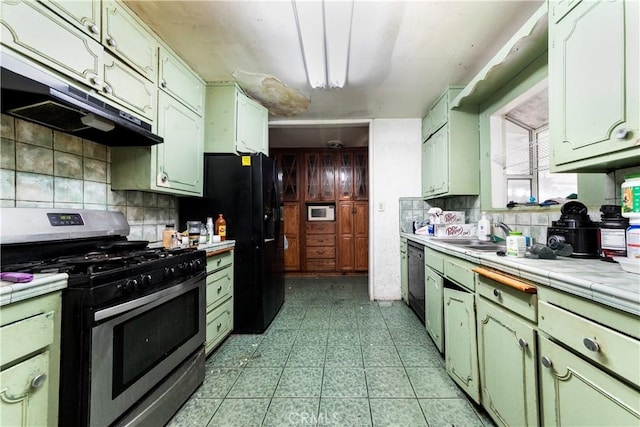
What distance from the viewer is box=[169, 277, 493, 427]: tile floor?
1.29 meters

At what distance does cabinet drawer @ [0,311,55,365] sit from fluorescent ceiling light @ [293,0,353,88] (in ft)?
6.16

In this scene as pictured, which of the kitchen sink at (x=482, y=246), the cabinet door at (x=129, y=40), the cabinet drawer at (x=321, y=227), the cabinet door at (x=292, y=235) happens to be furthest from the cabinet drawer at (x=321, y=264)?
the cabinet door at (x=129, y=40)

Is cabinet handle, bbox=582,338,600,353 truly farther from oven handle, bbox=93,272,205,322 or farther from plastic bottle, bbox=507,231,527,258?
oven handle, bbox=93,272,205,322

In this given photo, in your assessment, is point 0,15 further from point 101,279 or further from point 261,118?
point 261,118

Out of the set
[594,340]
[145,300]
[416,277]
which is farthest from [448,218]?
[145,300]

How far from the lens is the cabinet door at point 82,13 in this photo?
109cm

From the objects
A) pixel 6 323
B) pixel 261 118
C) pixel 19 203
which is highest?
pixel 261 118

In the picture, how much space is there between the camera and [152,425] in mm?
1143

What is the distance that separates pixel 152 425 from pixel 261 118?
8.43 ft

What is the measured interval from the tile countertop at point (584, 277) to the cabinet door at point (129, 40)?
233 cm

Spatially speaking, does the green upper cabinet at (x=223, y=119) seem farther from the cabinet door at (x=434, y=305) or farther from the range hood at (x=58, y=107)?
the cabinet door at (x=434, y=305)

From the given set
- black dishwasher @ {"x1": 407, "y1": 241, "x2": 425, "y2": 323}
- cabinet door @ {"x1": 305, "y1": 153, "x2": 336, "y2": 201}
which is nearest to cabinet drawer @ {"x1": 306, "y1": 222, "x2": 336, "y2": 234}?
cabinet door @ {"x1": 305, "y1": 153, "x2": 336, "y2": 201}

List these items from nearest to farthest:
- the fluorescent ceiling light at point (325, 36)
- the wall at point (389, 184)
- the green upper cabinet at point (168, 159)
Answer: the fluorescent ceiling light at point (325, 36) → the green upper cabinet at point (168, 159) → the wall at point (389, 184)

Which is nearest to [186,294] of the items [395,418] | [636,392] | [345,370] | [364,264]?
[345,370]
